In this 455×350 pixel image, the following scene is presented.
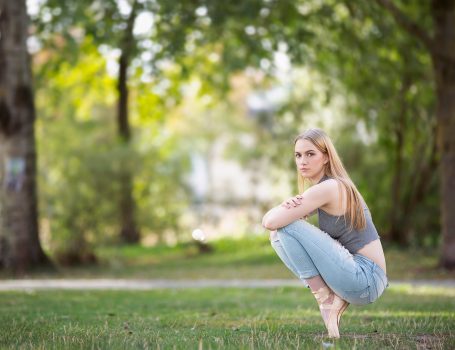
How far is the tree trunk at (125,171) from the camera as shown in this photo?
1808 cm

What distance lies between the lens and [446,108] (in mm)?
15320

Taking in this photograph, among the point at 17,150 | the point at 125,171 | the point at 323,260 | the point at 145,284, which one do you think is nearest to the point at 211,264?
the point at 125,171

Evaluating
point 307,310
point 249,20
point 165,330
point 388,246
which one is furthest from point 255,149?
point 165,330

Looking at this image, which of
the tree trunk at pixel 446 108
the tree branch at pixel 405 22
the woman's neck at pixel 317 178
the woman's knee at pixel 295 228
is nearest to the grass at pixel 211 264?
the tree trunk at pixel 446 108

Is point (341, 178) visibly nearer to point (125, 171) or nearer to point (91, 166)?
point (91, 166)

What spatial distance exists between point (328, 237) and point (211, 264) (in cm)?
1497

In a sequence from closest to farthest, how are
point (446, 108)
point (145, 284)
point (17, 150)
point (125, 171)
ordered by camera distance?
point (145, 284) < point (446, 108) < point (17, 150) < point (125, 171)

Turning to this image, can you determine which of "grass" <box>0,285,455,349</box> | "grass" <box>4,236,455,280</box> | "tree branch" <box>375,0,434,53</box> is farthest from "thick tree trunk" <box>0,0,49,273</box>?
"tree branch" <box>375,0,434,53</box>

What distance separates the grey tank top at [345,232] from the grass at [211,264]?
975 cm

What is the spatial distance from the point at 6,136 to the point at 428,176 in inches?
453

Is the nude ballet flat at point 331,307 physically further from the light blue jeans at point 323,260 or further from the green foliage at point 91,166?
the green foliage at point 91,166

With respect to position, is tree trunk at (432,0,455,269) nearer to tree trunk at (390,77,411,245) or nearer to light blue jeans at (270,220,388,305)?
tree trunk at (390,77,411,245)

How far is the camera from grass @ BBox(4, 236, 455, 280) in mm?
16344

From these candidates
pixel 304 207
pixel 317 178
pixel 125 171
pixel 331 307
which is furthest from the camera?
pixel 125 171
